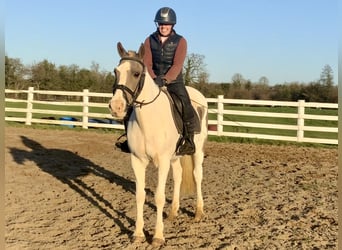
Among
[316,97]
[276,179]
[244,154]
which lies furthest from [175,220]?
[316,97]

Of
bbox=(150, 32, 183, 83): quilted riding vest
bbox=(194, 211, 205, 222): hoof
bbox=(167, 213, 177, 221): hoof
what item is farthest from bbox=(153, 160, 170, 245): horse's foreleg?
bbox=(150, 32, 183, 83): quilted riding vest

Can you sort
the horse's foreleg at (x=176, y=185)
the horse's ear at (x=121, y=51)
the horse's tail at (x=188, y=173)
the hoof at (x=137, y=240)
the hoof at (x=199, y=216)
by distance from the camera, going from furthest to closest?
1. the horse's tail at (x=188, y=173)
2. the horse's foreleg at (x=176, y=185)
3. the hoof at (x=199, y=216)
4. the hoof at (x=137, y=240)
5. the horse's ear at (x=121, y=51)

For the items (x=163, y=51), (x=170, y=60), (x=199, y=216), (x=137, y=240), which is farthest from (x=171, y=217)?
(x=163, y=51)

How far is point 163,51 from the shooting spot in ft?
16.5

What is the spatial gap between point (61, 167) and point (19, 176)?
1.14 meters

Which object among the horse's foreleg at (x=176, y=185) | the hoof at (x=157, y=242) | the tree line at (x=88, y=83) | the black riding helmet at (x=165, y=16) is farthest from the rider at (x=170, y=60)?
the tree line at (x=88, y=83)

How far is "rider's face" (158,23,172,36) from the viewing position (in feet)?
16.1

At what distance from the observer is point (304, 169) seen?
28.5 feet

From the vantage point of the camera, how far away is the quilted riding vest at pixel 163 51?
16.5ft

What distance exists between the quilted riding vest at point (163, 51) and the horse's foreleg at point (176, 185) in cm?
132

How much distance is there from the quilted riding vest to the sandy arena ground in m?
2.06

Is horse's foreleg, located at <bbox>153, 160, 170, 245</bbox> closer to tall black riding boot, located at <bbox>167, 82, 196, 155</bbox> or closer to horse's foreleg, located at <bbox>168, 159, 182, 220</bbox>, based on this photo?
tall black riding boot, located at <bbox>167, 82, 196, 155</bbox>

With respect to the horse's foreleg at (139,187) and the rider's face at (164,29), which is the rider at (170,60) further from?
the horse's foreleg at (139,187)

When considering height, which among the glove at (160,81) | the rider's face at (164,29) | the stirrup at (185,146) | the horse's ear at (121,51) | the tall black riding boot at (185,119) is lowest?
the stirrup at (185,146)
